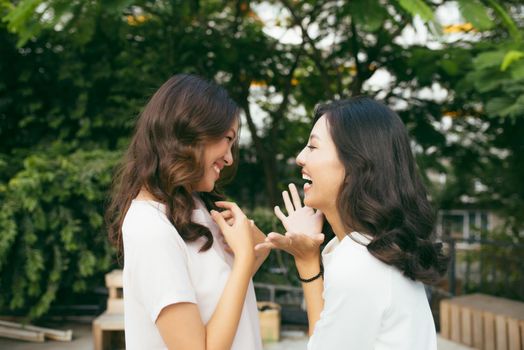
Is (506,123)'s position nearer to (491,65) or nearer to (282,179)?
(491,65)

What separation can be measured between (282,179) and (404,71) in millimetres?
2393

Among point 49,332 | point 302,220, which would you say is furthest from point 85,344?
point 302,220

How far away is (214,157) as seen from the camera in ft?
5.84

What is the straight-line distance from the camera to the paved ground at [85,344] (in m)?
5.30

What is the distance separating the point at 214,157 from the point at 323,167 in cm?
34

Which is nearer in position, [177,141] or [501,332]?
[177,141]

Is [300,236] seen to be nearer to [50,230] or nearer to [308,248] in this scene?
[308,248]

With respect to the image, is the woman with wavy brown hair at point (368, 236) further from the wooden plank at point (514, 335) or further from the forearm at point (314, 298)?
the wooden plank at point (514, 335)

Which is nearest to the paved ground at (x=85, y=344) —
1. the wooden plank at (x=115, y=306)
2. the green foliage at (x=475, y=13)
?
the wooden plank at (x=115, y=306)

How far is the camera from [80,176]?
562 centimetres

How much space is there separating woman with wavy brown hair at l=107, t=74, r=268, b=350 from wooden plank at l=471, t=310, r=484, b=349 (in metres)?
4.18

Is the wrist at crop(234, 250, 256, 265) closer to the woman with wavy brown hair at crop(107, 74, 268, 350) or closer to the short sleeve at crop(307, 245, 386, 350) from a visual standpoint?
the woman with wavy brown hair at crop(107, 74, 268, 350)

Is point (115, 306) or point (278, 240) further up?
point (278, 240)

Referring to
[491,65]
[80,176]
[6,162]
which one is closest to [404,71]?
[491,65]
